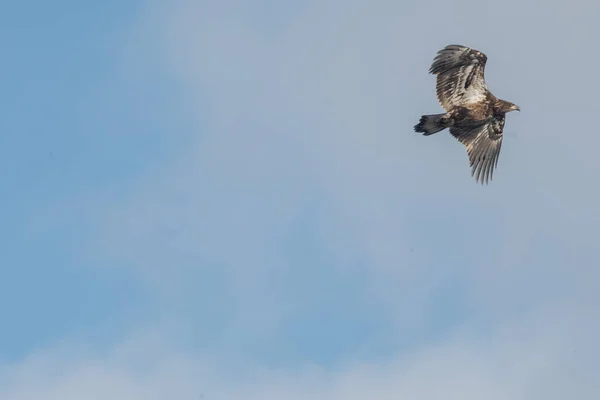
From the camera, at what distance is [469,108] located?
4431 cm

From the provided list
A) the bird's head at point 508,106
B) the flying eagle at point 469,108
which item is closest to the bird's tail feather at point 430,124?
the flying eagle at point 469,108

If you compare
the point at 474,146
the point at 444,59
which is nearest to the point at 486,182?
→ the point at 474,146

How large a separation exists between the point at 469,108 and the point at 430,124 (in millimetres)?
1961

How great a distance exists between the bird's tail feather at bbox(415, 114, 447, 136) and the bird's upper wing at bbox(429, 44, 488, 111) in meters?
1.03

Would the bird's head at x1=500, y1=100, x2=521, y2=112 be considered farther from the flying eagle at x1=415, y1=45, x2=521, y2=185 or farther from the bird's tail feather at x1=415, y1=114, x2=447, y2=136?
the bird's tail feather at x1=415, y1=114, x2=447, y2=136

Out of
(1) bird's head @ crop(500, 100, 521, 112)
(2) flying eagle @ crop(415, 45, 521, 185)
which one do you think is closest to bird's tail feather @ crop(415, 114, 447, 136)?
(2) flying eagle @ crop(415, 45, 521, 185)

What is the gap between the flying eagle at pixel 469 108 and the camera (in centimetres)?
4331

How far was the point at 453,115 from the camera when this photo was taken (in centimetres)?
4381

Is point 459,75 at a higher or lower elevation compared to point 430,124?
higher

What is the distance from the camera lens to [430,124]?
43000 mm

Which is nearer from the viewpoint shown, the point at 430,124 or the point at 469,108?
the point at 430,124

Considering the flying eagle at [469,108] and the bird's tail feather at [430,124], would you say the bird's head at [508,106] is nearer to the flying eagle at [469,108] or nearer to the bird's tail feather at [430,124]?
the flying eagle at [469,108]

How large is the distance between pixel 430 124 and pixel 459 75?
199cm

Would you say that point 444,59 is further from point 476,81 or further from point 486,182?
point 486,182
